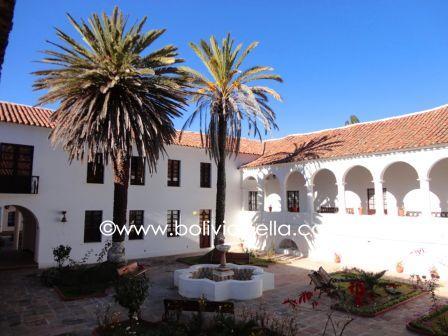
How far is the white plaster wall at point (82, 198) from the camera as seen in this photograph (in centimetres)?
1706

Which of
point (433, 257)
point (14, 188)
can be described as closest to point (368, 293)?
point (433, 257)

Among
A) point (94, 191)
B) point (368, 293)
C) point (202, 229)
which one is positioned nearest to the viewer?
point (368, 293)

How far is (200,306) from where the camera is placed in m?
8.52

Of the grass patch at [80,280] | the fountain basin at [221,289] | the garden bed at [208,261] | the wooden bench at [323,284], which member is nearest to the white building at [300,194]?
the garden bed at [208,261]

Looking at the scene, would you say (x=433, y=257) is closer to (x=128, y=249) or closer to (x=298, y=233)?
(x=298, y=233)

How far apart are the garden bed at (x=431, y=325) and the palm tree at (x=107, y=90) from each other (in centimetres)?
1111

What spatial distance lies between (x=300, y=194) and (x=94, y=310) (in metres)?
17.0

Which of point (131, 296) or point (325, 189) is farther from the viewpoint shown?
point (325, 189)

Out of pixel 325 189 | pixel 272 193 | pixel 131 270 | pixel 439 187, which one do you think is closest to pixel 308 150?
pixel 325 189

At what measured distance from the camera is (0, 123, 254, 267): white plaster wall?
17.1 meters

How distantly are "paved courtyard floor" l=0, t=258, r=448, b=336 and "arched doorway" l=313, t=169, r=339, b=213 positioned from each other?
29.1ft

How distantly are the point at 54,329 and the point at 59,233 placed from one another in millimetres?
9544

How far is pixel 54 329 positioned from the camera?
29.6 ft

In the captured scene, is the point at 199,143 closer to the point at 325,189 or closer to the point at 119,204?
the point at 325,189
